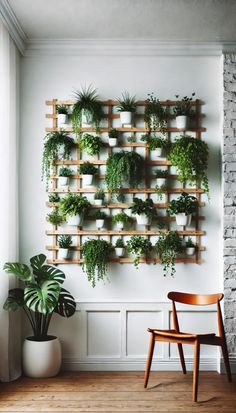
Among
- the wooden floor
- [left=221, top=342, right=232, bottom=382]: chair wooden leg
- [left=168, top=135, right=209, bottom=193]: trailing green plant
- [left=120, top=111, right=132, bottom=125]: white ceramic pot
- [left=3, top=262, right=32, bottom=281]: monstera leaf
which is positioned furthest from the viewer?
[left=120, top=111, right=132, bottom=125]: white ceramic pot

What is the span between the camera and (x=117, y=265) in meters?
4.96

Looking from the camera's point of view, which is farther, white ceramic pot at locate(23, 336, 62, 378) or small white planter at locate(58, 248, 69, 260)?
small white planter at locate(58, 248, 69, 260)

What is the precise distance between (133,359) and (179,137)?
208 cm

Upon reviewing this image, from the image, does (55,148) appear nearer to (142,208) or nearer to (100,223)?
(100,223)

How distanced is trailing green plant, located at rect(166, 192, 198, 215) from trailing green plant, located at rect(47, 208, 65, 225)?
98 centimetres

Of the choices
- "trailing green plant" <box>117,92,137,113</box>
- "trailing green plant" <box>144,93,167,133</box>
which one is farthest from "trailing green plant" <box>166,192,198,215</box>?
"trailing green plant" <box>117,92,137,113</box>

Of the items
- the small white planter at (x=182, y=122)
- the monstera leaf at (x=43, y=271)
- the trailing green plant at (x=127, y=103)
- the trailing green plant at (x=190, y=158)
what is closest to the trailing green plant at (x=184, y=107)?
the small white planter at (x=182, y=122)

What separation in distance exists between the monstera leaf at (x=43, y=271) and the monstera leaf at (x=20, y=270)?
10cm

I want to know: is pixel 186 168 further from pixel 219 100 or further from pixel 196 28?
pixel 196 28

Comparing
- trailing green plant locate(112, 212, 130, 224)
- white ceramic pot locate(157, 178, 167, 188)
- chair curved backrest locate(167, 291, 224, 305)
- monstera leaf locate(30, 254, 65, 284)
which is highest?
white ceramic pot locate(157, 178, 167, 188)

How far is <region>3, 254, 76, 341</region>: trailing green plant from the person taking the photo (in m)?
4.44

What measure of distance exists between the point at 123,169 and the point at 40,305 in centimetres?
138

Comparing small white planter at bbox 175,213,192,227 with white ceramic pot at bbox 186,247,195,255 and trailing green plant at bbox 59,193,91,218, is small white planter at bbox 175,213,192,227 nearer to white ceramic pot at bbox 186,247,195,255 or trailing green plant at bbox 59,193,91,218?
white ceramic pot at bbox 186,247,195,255

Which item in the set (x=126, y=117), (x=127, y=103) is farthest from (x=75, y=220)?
(x=127, y=103)
